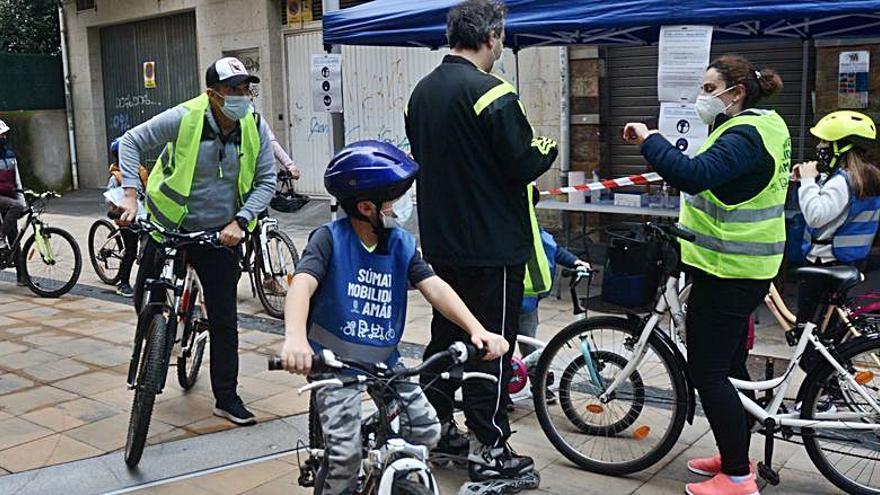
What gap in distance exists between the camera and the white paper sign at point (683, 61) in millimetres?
5922

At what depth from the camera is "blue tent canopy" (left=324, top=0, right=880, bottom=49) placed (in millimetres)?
5941

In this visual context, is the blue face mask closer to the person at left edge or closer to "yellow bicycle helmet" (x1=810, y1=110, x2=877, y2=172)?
the person at left edge

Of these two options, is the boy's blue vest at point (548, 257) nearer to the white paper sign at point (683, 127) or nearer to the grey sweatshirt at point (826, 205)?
the grey sweatshirt at point (826, 205)

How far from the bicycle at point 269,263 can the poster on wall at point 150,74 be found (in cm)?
937

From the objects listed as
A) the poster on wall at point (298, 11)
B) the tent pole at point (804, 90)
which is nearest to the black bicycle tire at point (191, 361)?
the tent pole at point (804, 90)

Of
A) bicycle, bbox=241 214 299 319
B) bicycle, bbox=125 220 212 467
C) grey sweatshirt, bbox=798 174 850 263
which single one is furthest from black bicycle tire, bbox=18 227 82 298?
grey sweatshirt, bbox=798 174 850 263

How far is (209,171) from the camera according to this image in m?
4.82

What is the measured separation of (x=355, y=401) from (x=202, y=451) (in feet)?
6.31

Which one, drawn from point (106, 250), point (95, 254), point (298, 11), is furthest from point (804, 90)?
point (298, 11)

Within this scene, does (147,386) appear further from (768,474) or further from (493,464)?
(768,474)

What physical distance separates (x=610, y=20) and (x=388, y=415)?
4413 mm

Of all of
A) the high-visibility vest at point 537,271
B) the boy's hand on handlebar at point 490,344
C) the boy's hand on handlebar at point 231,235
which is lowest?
the high-visibility vest at point 537,271

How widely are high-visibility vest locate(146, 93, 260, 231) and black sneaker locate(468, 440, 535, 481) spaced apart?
5.76 ft

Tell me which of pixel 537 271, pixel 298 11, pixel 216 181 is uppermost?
pixel 298 11
